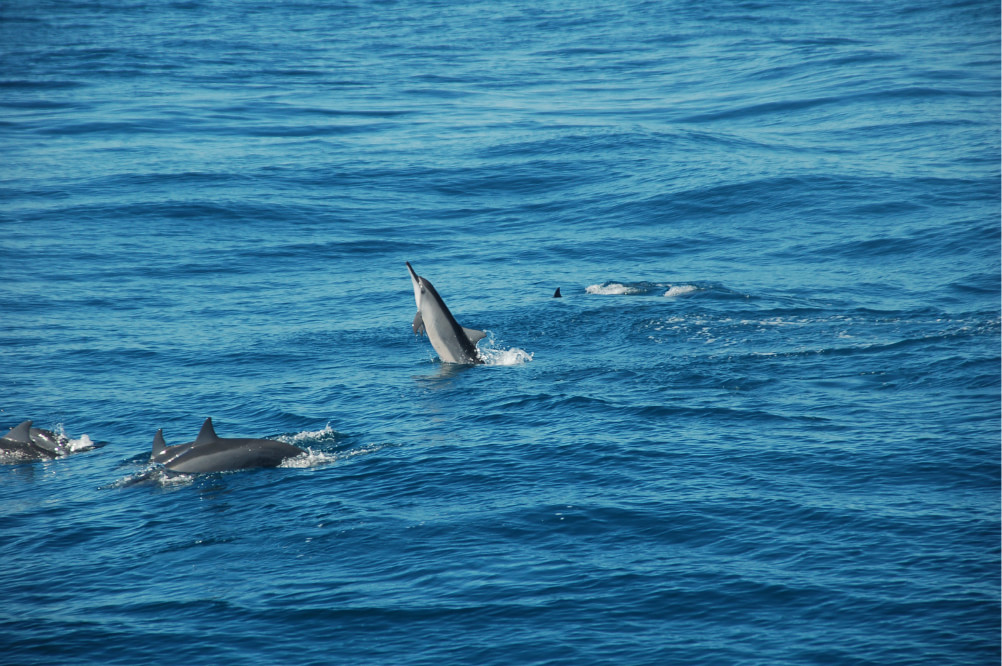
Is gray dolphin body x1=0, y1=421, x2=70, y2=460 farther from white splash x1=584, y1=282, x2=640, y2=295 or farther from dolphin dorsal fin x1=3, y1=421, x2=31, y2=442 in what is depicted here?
white splash x1=584, y1=282, x2=640, y2=295

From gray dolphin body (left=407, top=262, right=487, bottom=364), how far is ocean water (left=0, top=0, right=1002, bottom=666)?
0.47 metres

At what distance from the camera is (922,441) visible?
58.6 feet

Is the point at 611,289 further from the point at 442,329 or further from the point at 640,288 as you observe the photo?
the point at 442,329

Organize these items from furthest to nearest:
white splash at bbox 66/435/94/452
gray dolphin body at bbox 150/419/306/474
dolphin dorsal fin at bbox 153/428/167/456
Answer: white splash at bbox 66/435/94/452
dolphin dorsal fin at bbox 153/428/167/456
gray dolphin body at bbox 150/419/306/474

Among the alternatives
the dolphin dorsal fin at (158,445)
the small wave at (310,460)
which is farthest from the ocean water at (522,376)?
the dolphin dorsal fin at (158,445)

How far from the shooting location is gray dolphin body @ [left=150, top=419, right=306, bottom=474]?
58.1 feet

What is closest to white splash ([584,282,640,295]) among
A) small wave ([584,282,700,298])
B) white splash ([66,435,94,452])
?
small wave ([584,282,700,298])

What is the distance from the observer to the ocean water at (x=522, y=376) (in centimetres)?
1333

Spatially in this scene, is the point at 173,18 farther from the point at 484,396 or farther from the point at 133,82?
the point at 484,396

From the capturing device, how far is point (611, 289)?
2909 centimetres

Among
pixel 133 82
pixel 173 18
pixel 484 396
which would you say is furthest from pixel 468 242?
pixel 173 18

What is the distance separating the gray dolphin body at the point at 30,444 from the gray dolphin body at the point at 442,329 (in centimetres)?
782

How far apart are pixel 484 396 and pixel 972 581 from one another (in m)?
10.8

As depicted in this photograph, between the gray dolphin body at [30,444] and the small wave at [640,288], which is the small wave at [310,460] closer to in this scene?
the gray dolphin body at [30,444]
